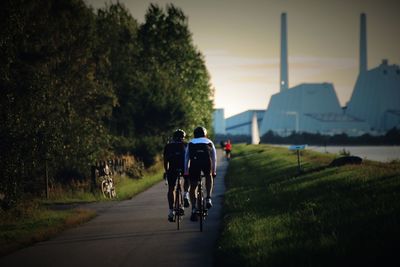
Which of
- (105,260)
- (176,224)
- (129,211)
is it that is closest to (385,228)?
(105,260)

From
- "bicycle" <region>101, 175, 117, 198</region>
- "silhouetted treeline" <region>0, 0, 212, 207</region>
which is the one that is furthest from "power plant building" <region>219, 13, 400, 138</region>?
"bicycle" <region>101, 175, 117, 198</region>

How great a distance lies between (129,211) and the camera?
1523 cm

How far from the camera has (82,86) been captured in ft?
93.1

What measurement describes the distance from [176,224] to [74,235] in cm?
241

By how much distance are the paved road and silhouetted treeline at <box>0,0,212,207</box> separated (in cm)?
299

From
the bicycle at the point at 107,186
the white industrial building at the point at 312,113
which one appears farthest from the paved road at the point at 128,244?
the white industrial building at the point at 312,113

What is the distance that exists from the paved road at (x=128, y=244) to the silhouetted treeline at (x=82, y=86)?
299 centimetres

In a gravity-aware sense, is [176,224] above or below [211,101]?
below

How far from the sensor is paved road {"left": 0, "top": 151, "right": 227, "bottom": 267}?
8.35 meters

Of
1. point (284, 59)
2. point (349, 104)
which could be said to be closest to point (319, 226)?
point (284, 59)

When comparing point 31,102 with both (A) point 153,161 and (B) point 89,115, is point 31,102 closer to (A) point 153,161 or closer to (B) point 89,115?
(B) point 89,115

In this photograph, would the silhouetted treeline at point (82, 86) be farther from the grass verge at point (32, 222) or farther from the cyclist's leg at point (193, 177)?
the cyclist's leg at point (193, 177)

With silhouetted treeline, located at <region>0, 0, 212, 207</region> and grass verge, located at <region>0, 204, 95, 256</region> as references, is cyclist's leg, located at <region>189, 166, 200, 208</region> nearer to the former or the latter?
grass verge, located at <region>0, 204, 95, 256</region>

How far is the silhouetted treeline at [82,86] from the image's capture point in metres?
14.4
